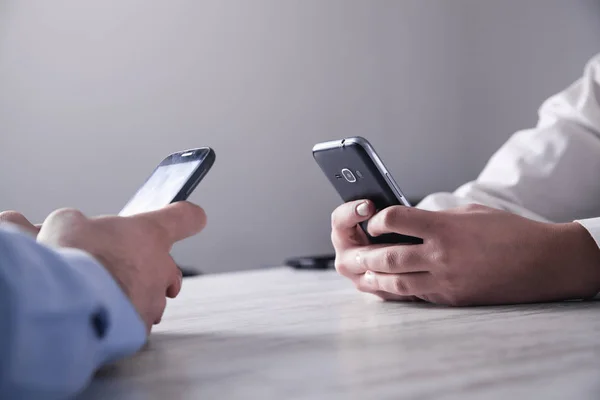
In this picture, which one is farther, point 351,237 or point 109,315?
point 351,237

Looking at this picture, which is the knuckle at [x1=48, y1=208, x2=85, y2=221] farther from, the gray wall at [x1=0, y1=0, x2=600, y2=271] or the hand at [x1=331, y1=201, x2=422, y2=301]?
the gray wall at [x1=0, y1=0, x2=600, y2=271]

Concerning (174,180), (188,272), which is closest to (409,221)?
(174,180)

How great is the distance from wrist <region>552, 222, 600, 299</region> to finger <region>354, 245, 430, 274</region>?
16 cm

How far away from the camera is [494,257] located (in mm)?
814

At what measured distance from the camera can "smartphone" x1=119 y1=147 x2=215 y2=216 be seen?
75 centimetres

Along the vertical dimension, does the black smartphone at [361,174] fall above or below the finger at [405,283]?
above

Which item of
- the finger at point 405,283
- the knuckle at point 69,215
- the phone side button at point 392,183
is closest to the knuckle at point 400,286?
the finger at point 405,283

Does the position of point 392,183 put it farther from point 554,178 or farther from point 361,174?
point 554,178

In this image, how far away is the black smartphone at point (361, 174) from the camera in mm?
850

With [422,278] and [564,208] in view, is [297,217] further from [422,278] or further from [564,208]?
[422,278]

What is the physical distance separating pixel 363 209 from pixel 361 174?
5 centimetres

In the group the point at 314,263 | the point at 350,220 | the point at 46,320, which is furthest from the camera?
the point at 314,263

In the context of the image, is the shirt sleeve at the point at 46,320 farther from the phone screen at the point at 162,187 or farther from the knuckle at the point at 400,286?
the knuckle at the point at 400,286

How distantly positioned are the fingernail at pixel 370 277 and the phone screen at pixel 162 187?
0.29m
